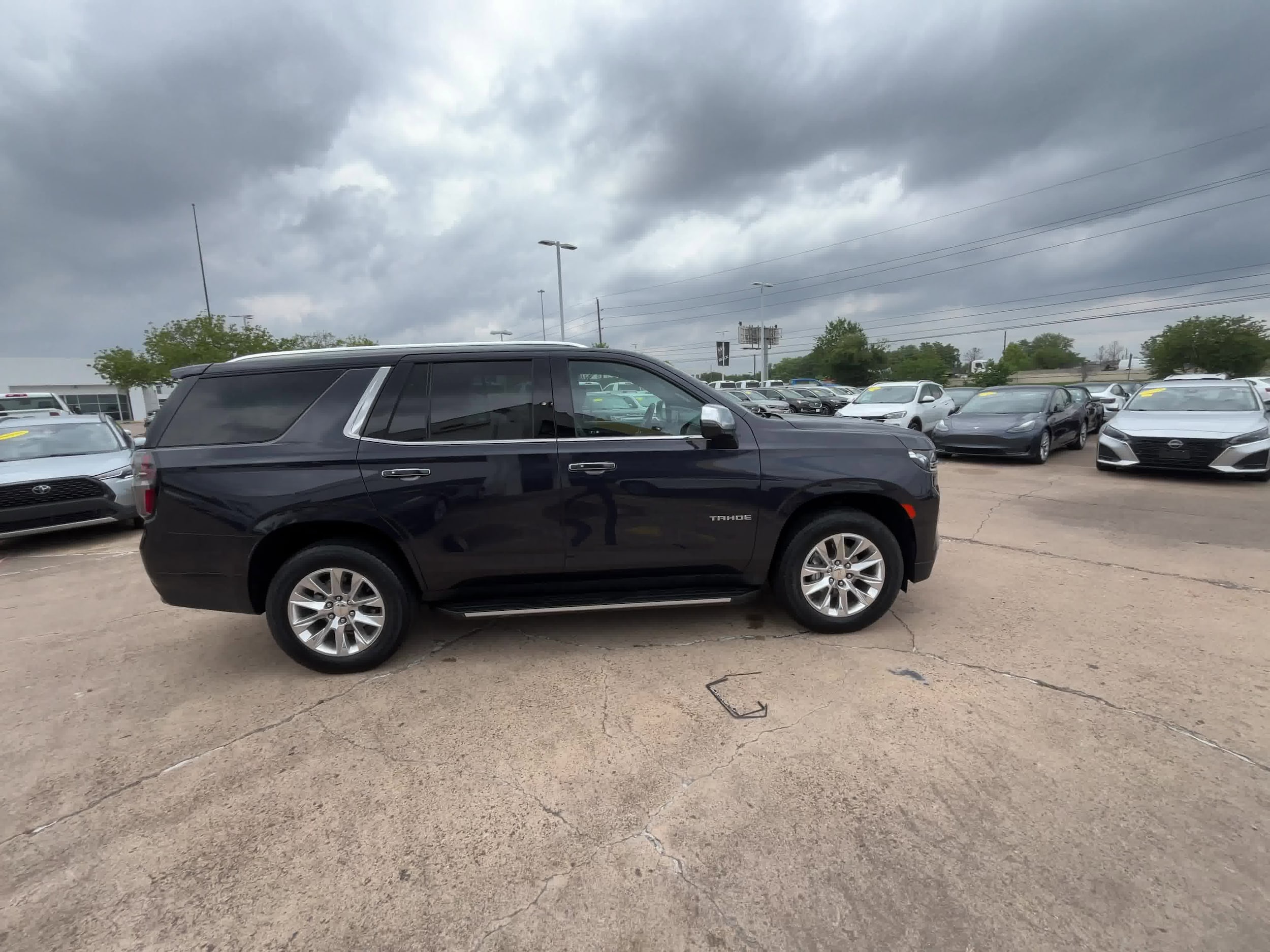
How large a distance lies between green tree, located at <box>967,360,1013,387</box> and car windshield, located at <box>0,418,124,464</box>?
5883cm

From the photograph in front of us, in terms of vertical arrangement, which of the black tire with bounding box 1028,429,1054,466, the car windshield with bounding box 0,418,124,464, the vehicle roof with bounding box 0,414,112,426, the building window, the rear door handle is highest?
the building window

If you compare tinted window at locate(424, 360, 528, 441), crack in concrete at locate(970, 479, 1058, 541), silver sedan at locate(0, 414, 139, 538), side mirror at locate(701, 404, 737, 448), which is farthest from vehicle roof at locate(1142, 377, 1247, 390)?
silver sedan at locate(0, 414, 139, 538)

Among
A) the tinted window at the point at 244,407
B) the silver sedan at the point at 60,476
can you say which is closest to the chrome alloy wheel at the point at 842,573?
A: the tinted window at the point at 244,407

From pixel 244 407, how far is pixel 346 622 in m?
1.37

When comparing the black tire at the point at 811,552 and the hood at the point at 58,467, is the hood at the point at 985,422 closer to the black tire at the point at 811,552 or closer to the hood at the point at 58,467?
the black tire at the point at 811,552

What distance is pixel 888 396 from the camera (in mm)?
15344

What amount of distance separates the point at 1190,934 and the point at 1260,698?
1945 mm

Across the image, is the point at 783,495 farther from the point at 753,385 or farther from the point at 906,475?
the point at 753,385

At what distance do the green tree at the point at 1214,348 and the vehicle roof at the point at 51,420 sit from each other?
57.1m

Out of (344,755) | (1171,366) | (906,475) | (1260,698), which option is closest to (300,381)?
(344,755)

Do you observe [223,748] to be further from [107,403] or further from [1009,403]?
[107,403]

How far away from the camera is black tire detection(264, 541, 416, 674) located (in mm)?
3334

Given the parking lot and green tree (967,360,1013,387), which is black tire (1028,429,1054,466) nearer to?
the parking lot

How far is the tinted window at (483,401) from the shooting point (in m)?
3.48
